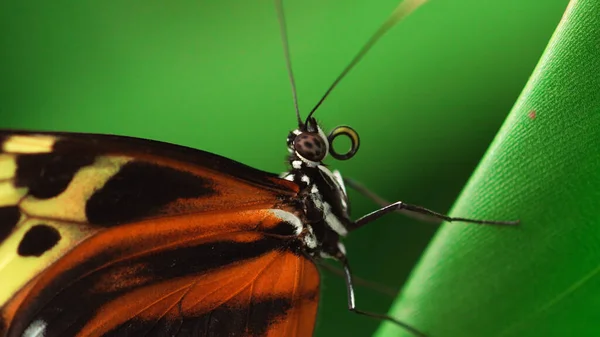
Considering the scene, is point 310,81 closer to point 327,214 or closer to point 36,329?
point 327,214

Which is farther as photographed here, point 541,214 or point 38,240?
point 38,240

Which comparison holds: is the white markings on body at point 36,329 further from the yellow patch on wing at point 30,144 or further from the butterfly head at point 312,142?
the butterfly head at point 312,142

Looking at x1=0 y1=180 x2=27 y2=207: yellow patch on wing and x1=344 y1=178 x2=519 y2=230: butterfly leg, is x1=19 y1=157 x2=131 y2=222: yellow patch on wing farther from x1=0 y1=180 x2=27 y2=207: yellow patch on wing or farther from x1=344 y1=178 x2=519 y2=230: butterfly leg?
x1=344 y1=178 x2=519 y2=230: butterfly leg

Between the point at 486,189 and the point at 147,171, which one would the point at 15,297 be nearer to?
the point at 147,171

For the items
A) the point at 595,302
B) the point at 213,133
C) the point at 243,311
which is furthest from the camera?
the point at 213,133

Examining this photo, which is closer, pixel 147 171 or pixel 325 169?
pixel 147 171

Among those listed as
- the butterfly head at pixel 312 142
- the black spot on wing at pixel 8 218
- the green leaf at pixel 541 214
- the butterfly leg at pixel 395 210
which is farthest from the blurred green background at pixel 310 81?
the black spot on wing at pixel 8 218

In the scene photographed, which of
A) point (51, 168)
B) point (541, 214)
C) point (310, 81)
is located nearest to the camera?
point (541, 214)

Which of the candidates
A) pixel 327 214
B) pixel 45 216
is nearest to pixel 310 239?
pixel 327 214

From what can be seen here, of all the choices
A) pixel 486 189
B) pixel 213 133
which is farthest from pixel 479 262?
pixel 213 133
